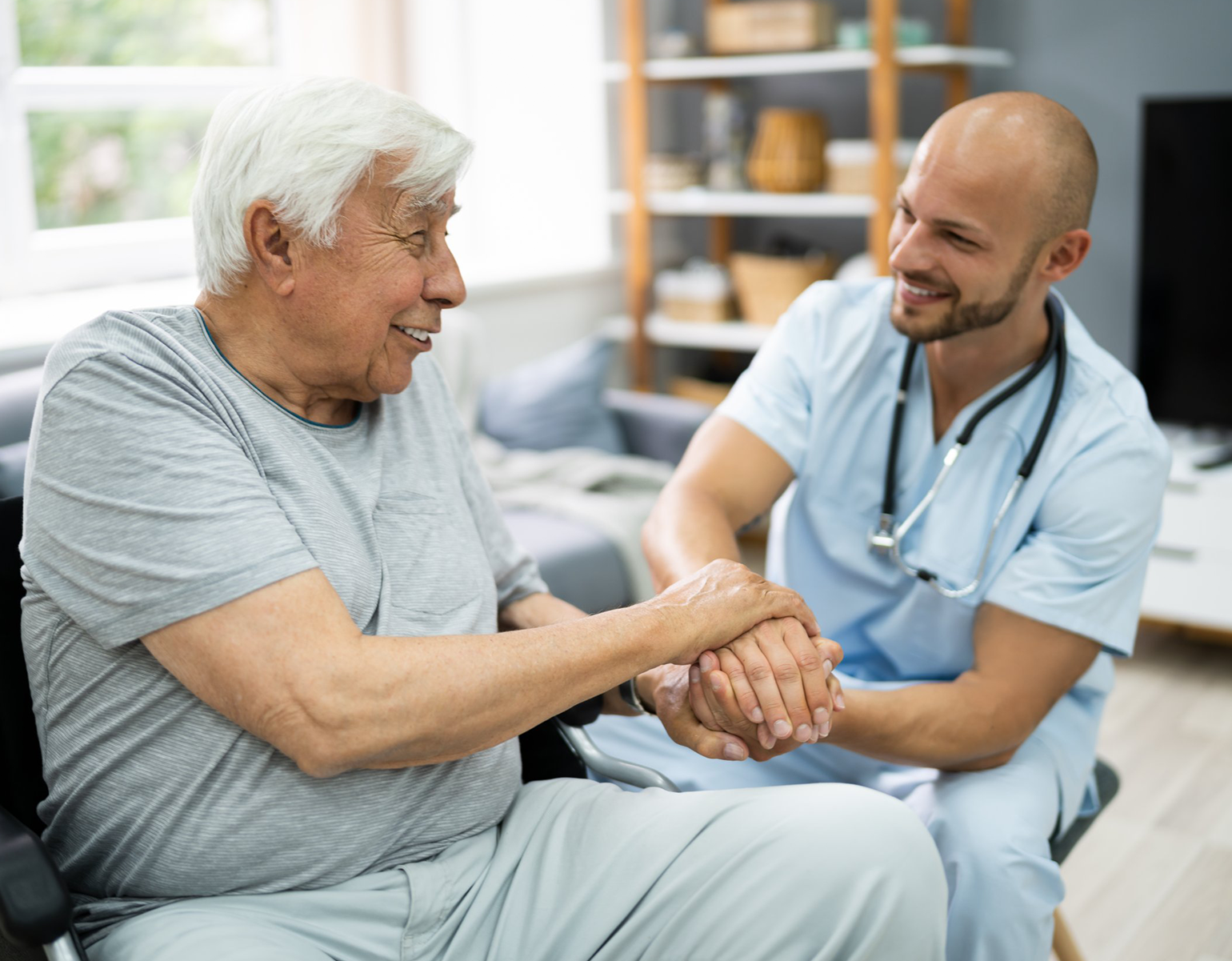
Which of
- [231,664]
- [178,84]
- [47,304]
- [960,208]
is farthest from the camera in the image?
[178,84]

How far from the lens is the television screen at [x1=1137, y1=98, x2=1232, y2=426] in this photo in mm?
2945

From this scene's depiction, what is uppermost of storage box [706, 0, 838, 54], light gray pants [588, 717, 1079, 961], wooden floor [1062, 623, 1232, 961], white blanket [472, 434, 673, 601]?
storage box [706, 0, 838, 54]

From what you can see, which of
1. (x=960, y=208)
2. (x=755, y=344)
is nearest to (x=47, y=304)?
(x=755, y=344)

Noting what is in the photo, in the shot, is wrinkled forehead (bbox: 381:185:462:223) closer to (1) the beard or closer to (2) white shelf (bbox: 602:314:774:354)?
(1) the beard

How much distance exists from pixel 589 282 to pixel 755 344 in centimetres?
68

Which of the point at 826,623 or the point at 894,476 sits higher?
the point at 894,476

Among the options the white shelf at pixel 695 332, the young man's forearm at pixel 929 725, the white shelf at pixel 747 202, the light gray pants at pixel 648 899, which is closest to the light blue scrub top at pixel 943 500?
the young man's forearm at pixel 929 725

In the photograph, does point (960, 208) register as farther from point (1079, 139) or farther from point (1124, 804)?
point (1124, 804)

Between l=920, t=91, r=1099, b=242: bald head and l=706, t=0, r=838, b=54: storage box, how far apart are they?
2042 mm

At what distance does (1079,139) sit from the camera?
4.90ft

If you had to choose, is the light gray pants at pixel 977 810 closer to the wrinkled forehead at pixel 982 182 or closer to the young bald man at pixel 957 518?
the young bald man at pixel 957 518

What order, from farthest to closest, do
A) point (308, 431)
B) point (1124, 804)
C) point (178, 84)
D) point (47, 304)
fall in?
1. point (178, 84)
2. point (47, 304)
3. point (1124, 804)
4. point (308, 431)

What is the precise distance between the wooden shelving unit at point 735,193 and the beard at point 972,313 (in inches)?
61.2

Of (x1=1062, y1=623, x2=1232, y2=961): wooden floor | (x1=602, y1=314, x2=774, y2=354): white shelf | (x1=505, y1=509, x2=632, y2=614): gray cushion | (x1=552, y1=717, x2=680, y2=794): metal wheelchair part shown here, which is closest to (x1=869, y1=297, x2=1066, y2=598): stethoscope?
(x1=552, y1=717, x2=680, y2=794): metal wheelchair part
